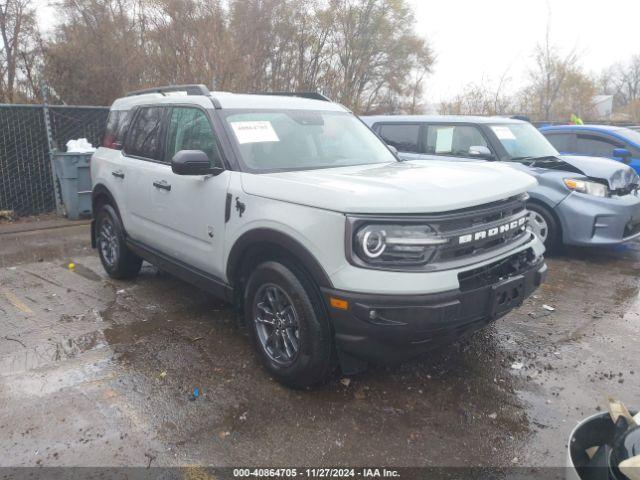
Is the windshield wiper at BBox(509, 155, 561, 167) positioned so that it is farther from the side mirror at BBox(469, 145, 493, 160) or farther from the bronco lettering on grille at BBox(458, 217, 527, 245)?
the bronco lettering on grille at BBox(458, 217, 527, 245)

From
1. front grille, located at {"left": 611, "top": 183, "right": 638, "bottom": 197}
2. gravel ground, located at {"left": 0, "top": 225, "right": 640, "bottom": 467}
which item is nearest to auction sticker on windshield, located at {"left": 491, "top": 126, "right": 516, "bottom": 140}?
front grille, located at {"left": 611, "top": 183, "right": 638, "bottom": 197}

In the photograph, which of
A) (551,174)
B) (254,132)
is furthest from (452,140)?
(254,132)

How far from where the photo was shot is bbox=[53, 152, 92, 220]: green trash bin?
848cm

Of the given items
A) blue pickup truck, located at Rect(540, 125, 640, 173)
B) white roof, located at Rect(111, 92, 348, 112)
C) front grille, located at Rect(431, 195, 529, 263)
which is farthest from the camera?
blue pickup truck, located at Rect(540, 125, 640, 173)

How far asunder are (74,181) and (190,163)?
6270 mm

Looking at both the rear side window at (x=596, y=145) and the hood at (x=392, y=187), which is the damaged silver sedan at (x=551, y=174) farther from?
the hood at (x=392, y=187)

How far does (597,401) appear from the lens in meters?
3.19

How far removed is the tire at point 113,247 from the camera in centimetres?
518

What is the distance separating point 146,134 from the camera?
469cm

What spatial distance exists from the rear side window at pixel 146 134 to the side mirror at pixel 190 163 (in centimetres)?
108

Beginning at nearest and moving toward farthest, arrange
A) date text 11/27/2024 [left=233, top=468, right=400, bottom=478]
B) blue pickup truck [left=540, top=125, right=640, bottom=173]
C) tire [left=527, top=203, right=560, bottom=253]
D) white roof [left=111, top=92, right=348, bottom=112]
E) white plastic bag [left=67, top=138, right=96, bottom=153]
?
1. date text 11/27/2024 [left=233, top=468, right=400, bottom=478]
2. white roof [left=111, top=92, right=348, bottom=112]
3. tire [left=527, top=203, right=560, bottom=253]
4. blue pickup truck [left=540, top=125, right=640, bottom=173]
5. white plastic bag [left=67, top=138, right=96, bottom=153]

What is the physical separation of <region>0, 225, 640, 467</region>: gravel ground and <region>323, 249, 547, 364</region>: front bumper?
49 centimetres

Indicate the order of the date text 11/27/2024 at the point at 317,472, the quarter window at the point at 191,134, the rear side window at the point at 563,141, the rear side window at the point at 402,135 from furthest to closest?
the rear side window at the point at 563,141
the rear side window at the point at 402,135
the quarter window at the point at 191,134
the date text 11/27/2024 at the point at 317,472

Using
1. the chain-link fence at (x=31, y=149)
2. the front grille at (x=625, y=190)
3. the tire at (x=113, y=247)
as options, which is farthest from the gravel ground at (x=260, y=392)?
the chain-link fence at (x=31, y=149)
